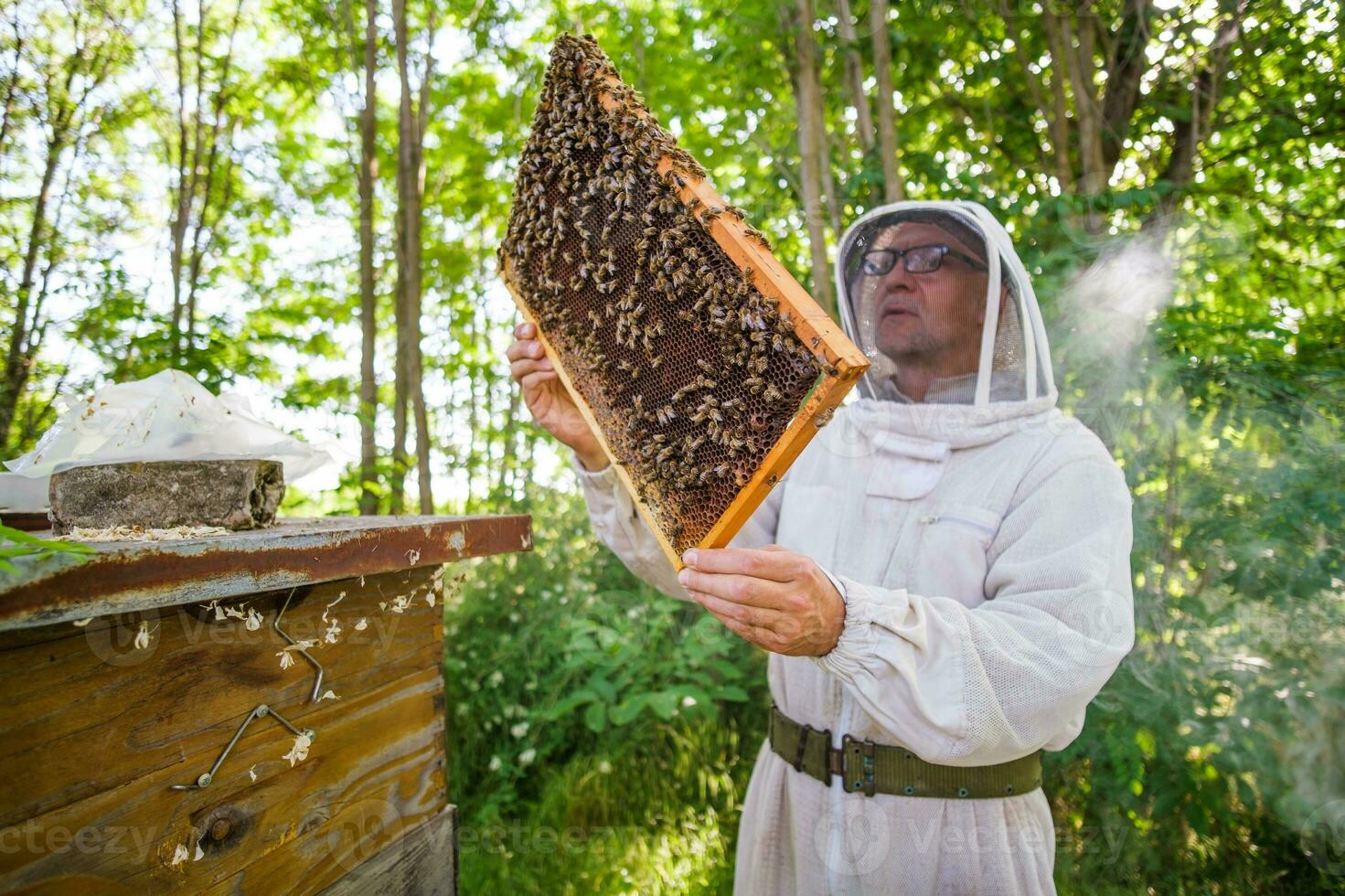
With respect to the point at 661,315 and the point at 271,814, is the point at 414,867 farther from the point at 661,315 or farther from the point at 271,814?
the point at 661,315

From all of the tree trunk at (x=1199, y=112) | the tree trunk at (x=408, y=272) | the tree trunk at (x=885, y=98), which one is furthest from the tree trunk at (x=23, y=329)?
the tree trunk at (x=1199, y=112)

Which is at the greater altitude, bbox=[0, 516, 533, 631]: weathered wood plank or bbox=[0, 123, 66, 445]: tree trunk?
bbox=[0, 123, 66, 445]: tree trunk

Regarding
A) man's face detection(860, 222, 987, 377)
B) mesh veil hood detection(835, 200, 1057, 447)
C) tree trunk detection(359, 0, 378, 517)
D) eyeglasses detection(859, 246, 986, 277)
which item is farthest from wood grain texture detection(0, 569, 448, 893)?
tree trunk detection(359, 0, 378, 517)

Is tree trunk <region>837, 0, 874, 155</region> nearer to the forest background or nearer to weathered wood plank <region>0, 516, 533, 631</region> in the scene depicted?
the forest background

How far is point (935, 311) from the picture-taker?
237cm

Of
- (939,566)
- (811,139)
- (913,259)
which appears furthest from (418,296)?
(939,566)

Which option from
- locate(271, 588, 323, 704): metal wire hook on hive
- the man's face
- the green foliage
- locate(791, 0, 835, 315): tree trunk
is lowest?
locate(271, 588, 323, 704): metal wire hook on hive

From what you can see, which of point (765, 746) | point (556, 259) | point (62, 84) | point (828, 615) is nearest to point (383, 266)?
point (62, 84)

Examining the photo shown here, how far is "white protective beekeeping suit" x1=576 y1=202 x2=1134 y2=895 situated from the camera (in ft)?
5.30

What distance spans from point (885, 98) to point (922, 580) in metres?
3.58

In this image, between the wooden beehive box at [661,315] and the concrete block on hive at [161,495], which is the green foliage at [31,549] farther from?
the wooden beehive box at [661,315]

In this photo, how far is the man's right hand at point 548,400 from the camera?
2.21 meters

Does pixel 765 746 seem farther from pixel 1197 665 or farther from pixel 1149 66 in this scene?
pixel 1149 66

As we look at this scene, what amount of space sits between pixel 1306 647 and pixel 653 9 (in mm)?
6853
